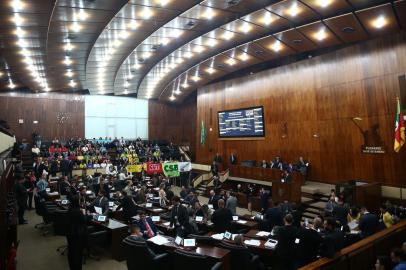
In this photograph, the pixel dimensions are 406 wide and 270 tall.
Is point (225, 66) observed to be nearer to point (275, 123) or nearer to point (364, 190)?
point (275, 123)

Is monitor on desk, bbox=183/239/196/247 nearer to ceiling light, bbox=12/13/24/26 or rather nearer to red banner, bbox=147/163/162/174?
ceiling light, bbox=12/13/24/26

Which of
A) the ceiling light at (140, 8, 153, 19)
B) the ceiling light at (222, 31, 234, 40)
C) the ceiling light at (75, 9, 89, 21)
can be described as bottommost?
the ceiling light at (75, 9, 89, 21)

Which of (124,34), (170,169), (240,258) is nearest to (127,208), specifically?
(240,258)

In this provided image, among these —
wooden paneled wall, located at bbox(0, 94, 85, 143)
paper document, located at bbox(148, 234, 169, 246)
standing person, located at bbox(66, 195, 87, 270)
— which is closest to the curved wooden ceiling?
wooden paneled wall, located at bbox(0, 94, 85, 143)

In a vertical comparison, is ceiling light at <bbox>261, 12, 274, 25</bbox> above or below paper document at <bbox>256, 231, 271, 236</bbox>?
above

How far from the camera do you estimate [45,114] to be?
23.6 meters

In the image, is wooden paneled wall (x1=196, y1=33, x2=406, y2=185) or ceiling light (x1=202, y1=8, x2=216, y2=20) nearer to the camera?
ceiling light (x1=202, y1=8, x2=216, y2=20)

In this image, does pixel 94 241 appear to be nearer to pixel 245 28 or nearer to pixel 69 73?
pixel 245 28

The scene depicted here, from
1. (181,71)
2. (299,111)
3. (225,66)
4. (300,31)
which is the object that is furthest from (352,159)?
(181,71)

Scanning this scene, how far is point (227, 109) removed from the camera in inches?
798

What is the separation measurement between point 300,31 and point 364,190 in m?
6.64

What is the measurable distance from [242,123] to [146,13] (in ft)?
33.4

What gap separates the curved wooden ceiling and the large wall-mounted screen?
2.86 m

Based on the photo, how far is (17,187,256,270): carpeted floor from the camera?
6.68 meters
